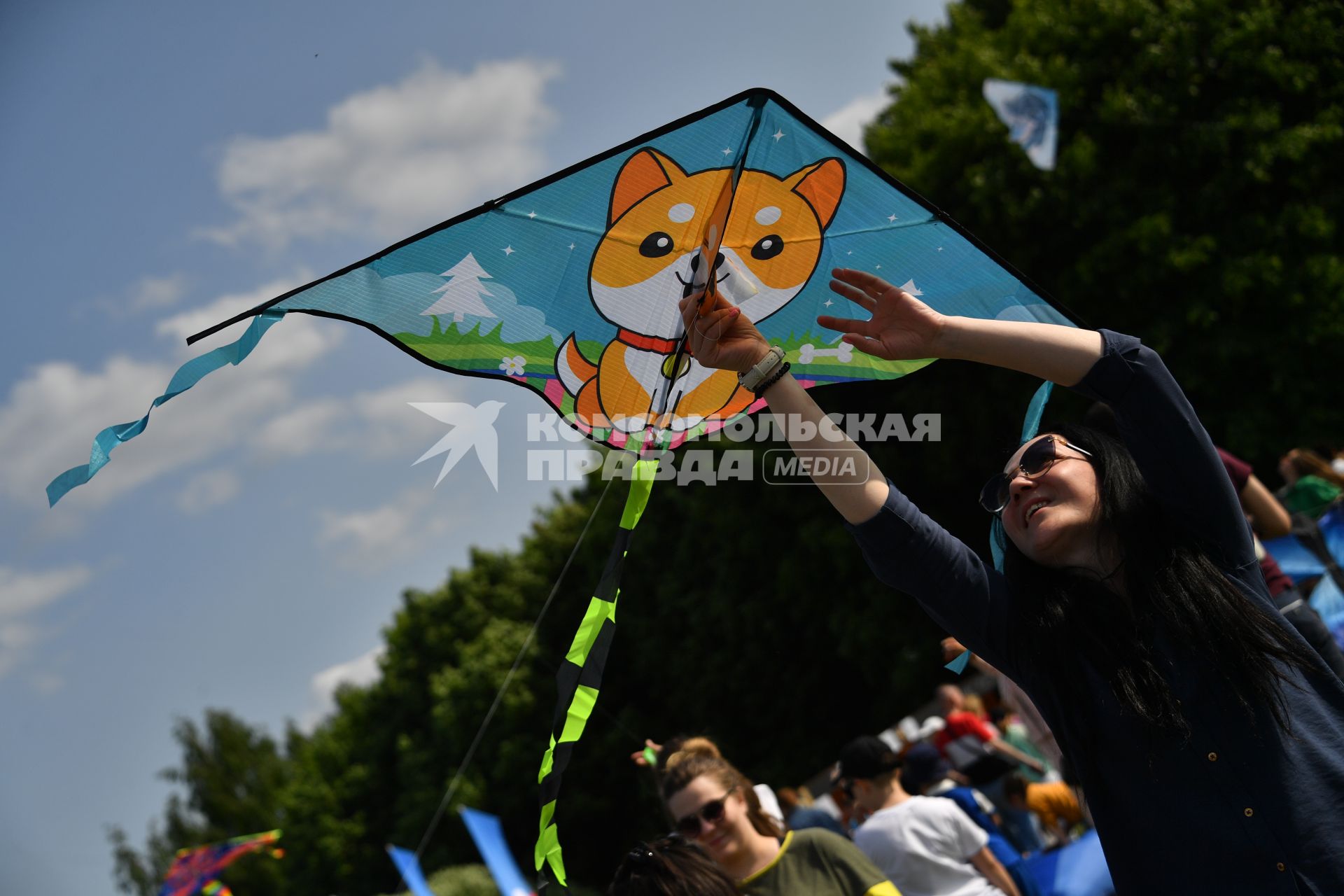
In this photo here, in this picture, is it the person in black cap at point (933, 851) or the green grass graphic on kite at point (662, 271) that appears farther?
the person in black cap at point (933, 851)

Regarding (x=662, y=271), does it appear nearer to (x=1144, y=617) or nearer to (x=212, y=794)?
(x=1144, y=617)

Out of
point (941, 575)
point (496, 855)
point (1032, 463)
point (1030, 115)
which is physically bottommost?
point (496, 855)

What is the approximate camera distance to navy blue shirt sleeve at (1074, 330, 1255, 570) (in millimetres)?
1672

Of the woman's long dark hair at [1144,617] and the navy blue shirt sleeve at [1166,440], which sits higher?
the navy blue shirt sleeve at [1166,440]

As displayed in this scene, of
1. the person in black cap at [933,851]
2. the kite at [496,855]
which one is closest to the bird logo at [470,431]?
the person in black cap at [933,851]

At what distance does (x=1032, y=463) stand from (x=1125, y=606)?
0.98ft

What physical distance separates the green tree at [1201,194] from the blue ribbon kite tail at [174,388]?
991 centimetres

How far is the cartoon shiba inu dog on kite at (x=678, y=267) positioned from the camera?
103 inches

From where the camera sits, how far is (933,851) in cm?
377

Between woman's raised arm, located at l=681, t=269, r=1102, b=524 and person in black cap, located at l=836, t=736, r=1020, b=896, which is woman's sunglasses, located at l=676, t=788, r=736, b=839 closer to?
person in black cap, located at l=836, t=736, r=1020, b=896

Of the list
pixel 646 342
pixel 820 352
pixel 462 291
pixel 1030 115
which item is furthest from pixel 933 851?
pixel 1030 115

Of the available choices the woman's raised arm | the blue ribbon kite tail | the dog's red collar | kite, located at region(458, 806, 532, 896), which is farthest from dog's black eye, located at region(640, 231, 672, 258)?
kite, located at region(458, 806, 532, 896)

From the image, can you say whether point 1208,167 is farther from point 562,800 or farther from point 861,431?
point 562,800

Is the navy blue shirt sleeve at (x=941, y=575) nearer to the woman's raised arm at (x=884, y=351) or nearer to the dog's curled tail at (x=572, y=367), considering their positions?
the woman's raised arm at (x=884, y=351)
